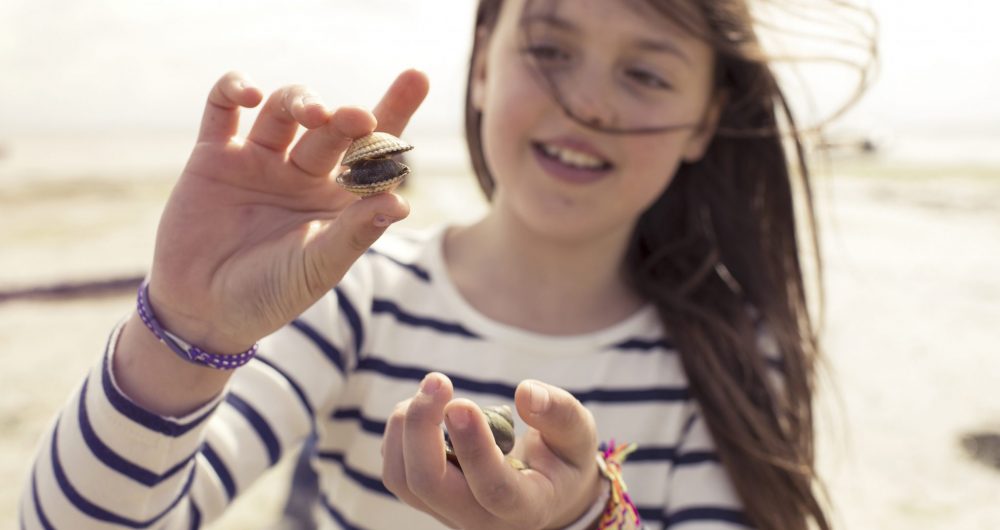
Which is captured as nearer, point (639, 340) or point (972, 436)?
point (639, 340)

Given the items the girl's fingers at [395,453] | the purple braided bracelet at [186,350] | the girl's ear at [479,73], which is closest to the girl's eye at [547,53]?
the girl's ear at [479,73]

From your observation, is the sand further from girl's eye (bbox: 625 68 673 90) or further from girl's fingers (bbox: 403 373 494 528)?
girl's fingers (bbox: 403 373 494 528)

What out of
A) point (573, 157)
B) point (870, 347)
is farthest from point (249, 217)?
point (870, 347)

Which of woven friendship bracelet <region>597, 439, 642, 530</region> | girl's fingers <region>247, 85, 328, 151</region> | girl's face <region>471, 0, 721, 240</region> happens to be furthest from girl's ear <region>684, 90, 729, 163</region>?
girl's fingers <region>247, 85, 328, 151</region>

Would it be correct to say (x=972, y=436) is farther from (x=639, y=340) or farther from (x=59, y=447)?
(x=59, y=447)

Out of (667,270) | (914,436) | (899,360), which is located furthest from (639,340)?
(899,360)

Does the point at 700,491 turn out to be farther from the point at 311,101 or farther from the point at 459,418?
the point at 311,101
